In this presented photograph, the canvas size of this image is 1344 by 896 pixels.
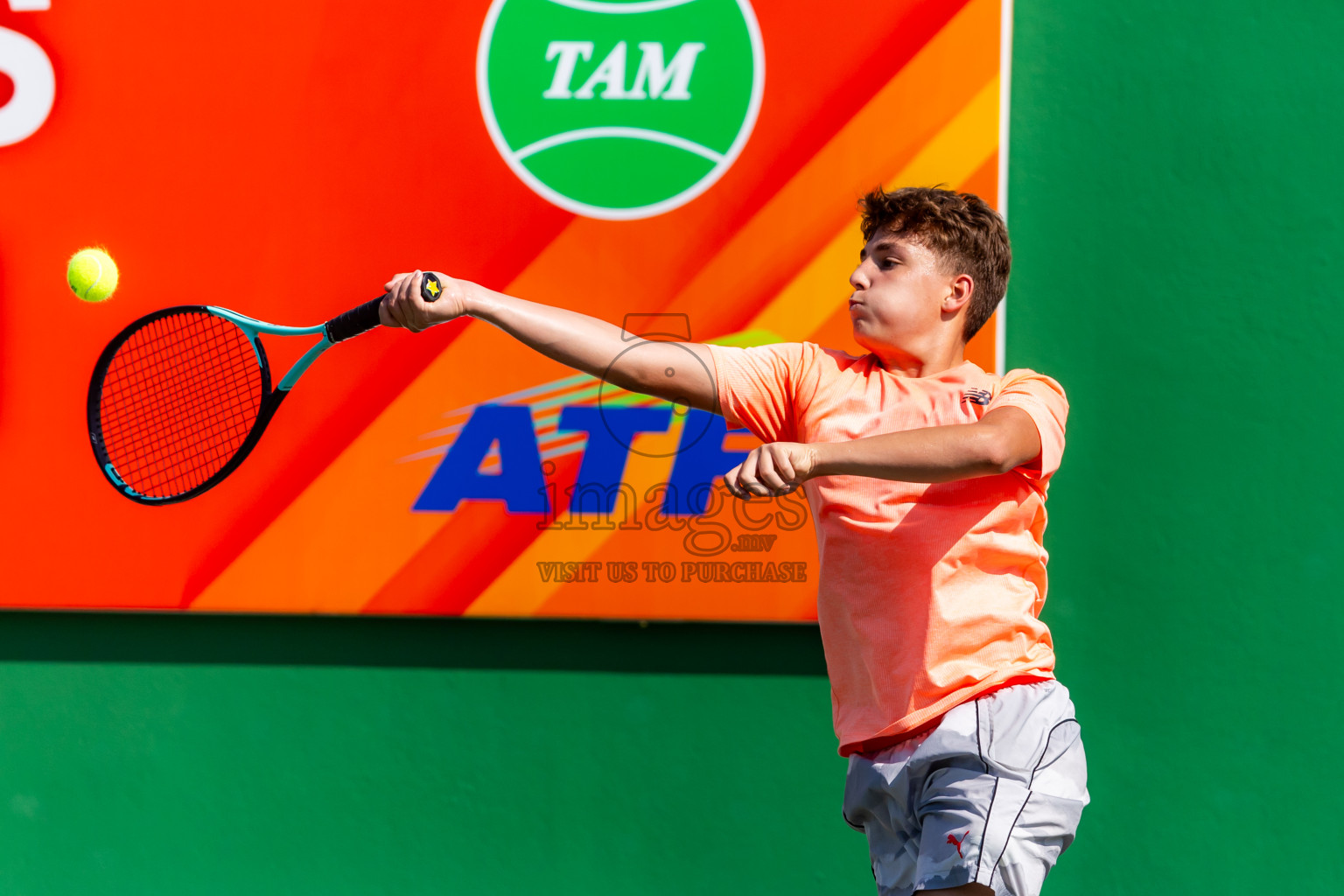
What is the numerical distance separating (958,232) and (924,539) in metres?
0.53

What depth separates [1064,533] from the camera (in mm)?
2482

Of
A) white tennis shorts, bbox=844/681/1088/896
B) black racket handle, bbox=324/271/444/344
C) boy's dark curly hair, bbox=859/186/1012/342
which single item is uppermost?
boy's dark curly hair, bbox=859/186/1012/342

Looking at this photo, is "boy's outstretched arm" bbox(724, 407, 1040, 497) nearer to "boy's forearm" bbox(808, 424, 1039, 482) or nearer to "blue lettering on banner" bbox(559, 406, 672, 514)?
"boy's forearm" bbox(808, 424, 1039, 482)

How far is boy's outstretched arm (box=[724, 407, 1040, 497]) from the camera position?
4.70ft

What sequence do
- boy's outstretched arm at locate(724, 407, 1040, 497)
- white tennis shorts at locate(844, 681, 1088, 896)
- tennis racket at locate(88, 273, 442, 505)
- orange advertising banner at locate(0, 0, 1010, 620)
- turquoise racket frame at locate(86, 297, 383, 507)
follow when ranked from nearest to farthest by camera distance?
boy's outstretched arm at locate(724, 407, 1040, 497) → white tennis shorts at locate(844, 681, 1088, 896) → turquoise racket frame at locate(86, 297, 383, 507) → orange advertising banner at locate(0, 0, 1010, 620) → tennis racket at locate(88, 273, 442, 505)

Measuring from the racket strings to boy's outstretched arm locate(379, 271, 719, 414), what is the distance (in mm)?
924

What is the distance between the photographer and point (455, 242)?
2488 mm

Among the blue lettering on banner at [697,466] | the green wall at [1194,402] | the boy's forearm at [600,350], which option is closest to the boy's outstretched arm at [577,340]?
the boy's forearm at [600,350]

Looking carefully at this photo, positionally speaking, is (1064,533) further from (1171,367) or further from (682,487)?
(682,487)

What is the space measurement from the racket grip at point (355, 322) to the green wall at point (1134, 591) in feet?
3.01

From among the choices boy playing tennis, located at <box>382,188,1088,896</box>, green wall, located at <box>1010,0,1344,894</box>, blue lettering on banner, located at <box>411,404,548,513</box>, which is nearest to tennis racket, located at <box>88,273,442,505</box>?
blue lettering on banner, located at <box>411,404,548,513</box>

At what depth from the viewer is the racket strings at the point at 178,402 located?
8.30ft

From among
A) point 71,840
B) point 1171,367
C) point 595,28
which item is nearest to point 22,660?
point 71,840

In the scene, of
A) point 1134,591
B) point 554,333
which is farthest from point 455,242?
point 1134,591
